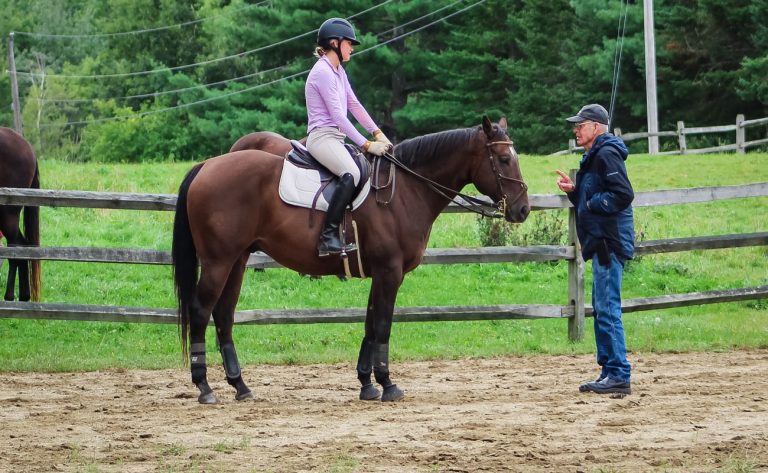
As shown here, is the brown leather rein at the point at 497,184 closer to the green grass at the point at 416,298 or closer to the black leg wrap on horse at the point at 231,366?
the black leg wrap on horse at the point at 231,366

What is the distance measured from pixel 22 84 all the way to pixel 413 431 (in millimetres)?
67415

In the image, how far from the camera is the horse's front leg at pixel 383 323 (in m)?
8.25

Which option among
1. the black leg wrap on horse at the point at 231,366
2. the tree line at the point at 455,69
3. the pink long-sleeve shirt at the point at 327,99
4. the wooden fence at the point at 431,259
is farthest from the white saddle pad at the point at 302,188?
the tree line at the point at 455,69

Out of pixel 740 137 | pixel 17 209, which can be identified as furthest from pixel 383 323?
pixel 740 137

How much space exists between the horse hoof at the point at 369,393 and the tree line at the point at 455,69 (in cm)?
2939

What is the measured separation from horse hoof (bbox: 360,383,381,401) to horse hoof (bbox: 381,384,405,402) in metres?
0.06

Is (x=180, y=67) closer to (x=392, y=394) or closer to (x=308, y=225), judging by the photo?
(x=308, y=225)

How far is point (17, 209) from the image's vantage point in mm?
12859

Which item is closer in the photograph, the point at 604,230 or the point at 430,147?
the point at 604,230

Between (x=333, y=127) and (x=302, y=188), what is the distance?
1.70 feet

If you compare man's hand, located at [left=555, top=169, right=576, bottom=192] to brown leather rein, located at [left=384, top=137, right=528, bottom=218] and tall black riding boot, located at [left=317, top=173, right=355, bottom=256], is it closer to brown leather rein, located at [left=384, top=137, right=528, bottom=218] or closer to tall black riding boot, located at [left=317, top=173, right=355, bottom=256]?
brown leather rein, located at [left=384, top=137, right=528, bottom=218]

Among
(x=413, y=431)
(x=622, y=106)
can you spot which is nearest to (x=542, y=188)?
(x=413, y=431)

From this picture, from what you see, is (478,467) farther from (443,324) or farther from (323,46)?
(443,324)

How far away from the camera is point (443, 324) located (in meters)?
12.3
